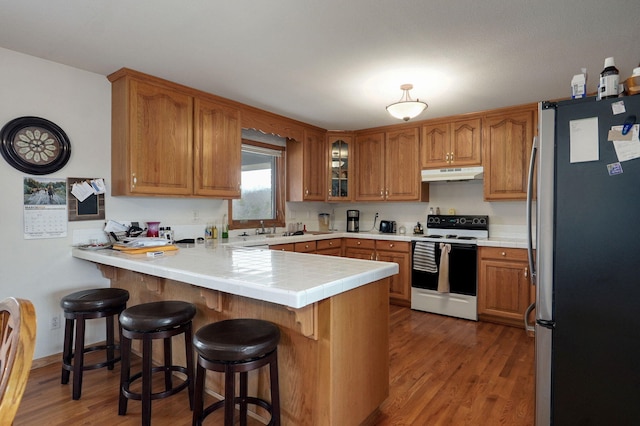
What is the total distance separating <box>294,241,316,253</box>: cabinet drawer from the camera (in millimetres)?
4073

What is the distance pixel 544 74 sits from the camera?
2.86m

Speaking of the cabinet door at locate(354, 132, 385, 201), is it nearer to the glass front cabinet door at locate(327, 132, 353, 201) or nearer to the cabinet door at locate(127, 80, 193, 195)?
the glass front cabinet door at locate(327, 132, 353, 201)

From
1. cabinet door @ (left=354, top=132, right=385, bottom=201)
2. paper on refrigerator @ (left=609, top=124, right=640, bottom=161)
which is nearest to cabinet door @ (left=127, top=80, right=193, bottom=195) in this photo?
cabinet door @ (left=354, top=132, right=385, bottom=201)

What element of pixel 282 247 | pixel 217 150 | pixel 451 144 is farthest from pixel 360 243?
pixel 217 150

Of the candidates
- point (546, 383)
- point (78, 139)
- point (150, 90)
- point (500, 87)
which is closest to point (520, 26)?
point (500, 87)

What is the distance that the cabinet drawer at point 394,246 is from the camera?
4.23 metres

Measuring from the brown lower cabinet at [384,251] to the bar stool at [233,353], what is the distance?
2279 mm

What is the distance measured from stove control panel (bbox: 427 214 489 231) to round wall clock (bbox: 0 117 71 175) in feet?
12.9

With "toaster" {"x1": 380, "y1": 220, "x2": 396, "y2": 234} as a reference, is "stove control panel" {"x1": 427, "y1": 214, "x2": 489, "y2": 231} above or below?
above

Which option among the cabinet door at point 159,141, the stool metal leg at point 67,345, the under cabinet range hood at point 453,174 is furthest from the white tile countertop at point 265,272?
the under cabinet range hood at point 453,174

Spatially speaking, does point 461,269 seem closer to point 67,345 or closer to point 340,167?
point 340,167

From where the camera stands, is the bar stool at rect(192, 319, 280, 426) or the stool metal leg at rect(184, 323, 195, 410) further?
the stool metal leg at rect(184, 323, 195, 410)

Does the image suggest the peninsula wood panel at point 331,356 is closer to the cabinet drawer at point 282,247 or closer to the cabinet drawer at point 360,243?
the cabinet drawer at point 282,247

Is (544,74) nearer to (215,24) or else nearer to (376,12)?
(376,12)
